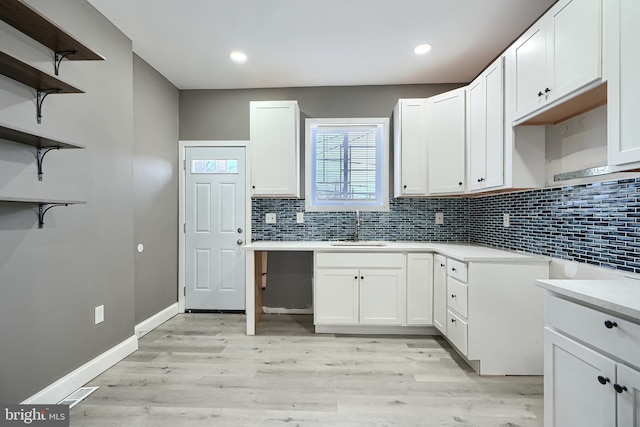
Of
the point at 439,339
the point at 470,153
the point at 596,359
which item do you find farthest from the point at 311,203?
the point at 596,359

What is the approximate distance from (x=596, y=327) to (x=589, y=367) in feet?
0.55

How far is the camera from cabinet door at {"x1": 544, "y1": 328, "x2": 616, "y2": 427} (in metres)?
1.04

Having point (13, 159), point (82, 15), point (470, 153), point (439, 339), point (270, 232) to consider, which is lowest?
point (439, 339)

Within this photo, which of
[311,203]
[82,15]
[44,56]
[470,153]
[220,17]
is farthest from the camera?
[311,203]

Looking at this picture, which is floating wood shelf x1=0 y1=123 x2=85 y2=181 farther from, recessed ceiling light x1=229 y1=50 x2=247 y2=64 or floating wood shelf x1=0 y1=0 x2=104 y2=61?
recessed ceiling light x1=229 y1=50 x2=247 y2=64

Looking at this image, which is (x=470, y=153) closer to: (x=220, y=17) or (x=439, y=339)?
(x=439, y=339)

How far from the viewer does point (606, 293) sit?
3.76 feet

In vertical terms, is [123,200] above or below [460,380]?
above

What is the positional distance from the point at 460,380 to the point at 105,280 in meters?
2.70

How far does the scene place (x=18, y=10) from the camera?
4.37 feet

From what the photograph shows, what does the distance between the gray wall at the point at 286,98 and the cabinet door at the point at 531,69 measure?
4.45 feet

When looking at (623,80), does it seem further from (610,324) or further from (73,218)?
(73,218)

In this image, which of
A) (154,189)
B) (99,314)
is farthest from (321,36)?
(99,314)

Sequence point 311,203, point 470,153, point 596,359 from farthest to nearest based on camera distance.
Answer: point 311,203
point 470,153
point 596,359
